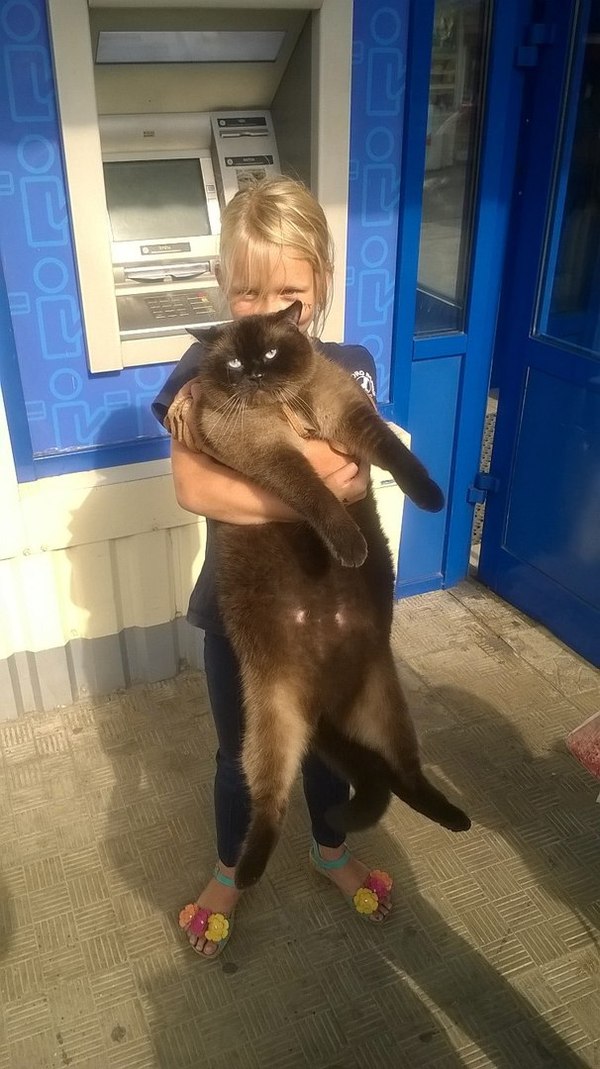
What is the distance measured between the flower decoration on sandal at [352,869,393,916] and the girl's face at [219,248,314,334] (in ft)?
5.01

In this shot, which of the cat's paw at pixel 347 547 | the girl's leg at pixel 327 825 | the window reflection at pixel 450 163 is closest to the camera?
the cat's paw at pixel 347 547

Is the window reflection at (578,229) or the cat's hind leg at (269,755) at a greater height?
the window reflection at (578,229)

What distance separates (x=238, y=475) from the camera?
165 centimetres

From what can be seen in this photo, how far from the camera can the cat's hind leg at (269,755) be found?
63.3 inches

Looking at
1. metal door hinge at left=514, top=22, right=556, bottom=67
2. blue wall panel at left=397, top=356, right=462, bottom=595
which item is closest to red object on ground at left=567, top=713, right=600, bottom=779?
blue wall panel at left=397, top=356, right=462, bottom=595

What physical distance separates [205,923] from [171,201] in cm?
230

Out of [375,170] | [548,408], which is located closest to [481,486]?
[548,408]

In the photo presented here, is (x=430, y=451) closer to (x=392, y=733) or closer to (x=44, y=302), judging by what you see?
(x=44, y=302)

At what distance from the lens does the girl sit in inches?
65.2

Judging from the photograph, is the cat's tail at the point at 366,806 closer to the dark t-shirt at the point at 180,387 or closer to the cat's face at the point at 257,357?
the dark t-shirt at the point at 180,387

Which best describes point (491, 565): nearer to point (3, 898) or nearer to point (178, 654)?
point (178, 654)

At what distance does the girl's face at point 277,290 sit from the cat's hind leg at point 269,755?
833 millimetres

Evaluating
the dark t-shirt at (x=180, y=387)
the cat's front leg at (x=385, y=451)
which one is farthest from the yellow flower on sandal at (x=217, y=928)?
the cat's front leg at (x=385, y=451)

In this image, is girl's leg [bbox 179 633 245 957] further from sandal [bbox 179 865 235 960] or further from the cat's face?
the cat's face
